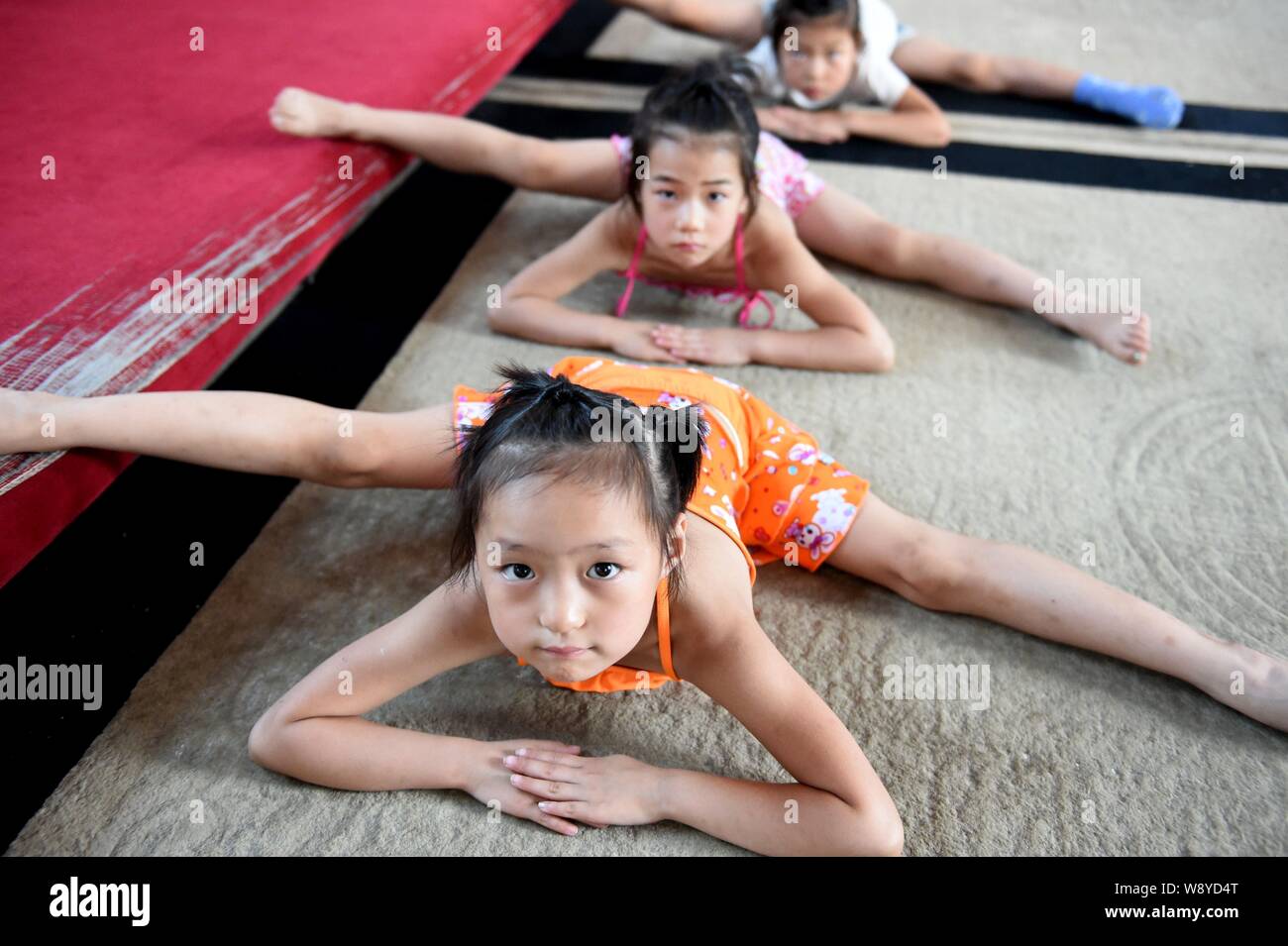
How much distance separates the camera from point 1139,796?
106 centimetres

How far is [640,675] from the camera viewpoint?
1.11 m

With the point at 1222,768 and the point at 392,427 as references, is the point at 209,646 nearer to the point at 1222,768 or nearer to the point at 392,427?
the point at 392,427

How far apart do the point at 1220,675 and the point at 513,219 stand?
1302mm

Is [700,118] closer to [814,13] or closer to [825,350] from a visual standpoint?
[825,350]

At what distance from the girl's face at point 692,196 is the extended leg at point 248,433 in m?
0.43

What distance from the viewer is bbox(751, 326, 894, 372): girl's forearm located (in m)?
1.58

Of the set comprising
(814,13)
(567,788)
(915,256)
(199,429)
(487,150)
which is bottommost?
(567,788)

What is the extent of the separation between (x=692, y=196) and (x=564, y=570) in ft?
2.47

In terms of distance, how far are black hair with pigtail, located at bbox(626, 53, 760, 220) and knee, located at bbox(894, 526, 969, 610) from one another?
56 centimetres

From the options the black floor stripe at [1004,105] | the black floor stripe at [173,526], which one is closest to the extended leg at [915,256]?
the black floor stripe at [173,526]

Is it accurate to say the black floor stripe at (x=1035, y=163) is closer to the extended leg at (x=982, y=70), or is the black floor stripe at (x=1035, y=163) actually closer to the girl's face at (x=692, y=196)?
the extended leg at (x=982, y=70)

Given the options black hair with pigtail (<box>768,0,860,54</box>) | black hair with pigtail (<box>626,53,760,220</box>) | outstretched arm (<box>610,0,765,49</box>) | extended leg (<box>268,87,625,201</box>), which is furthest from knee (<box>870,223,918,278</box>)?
outstretched arm (<box>610,0,765,49</box>)

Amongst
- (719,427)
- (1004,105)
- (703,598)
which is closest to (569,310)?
(719,427)

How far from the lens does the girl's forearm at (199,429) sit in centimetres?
110
